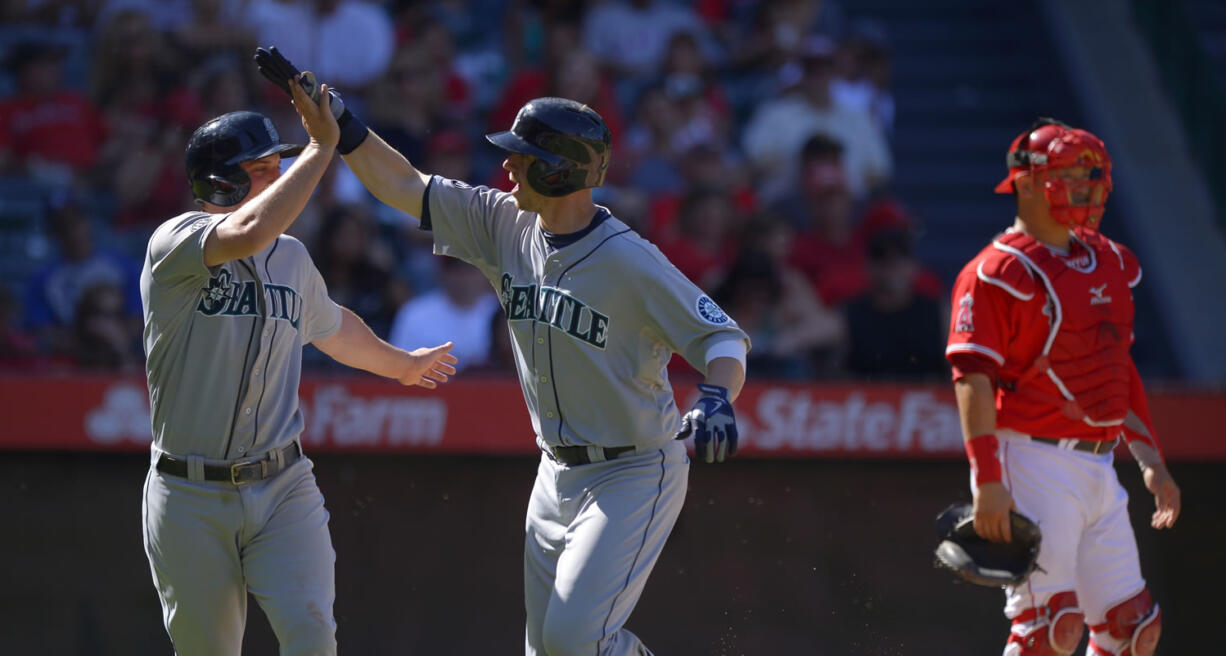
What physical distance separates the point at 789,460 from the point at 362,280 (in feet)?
9.81

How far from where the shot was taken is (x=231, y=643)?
436cm

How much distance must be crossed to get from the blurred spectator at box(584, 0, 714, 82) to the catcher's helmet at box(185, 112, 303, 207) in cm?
570

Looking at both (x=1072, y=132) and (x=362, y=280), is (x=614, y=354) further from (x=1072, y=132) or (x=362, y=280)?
(x=362, y=280)

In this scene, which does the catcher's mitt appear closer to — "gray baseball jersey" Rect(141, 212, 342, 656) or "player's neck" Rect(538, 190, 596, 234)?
"player's neck" Rect(538, 190, 596, 234)

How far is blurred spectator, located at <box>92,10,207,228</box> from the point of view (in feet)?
29.2

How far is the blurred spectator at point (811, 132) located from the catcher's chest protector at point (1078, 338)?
4.59 meters

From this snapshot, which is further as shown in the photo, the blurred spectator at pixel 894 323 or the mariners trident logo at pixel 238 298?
the blurred spectator at pixel 894 323

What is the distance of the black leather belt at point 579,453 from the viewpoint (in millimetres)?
4285

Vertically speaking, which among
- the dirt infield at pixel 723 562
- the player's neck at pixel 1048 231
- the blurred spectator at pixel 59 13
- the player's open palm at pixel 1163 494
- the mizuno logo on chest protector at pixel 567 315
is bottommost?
the dirt infield at pixel 723 562

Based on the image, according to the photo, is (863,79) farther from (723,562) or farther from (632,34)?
(723,562)

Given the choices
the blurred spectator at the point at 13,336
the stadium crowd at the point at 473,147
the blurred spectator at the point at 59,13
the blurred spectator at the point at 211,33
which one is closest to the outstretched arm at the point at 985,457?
→ the stadium crowd at the point at 473,147

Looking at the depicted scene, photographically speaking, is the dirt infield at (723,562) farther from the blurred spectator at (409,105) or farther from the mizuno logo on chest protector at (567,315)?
the blurred spectator at (409,105)

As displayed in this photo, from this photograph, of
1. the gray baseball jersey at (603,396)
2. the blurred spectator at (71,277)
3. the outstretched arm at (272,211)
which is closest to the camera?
the outstretched arm at (272,211)

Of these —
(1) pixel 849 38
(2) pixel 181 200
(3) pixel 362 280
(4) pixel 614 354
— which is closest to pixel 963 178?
(1) pixel 849 38
